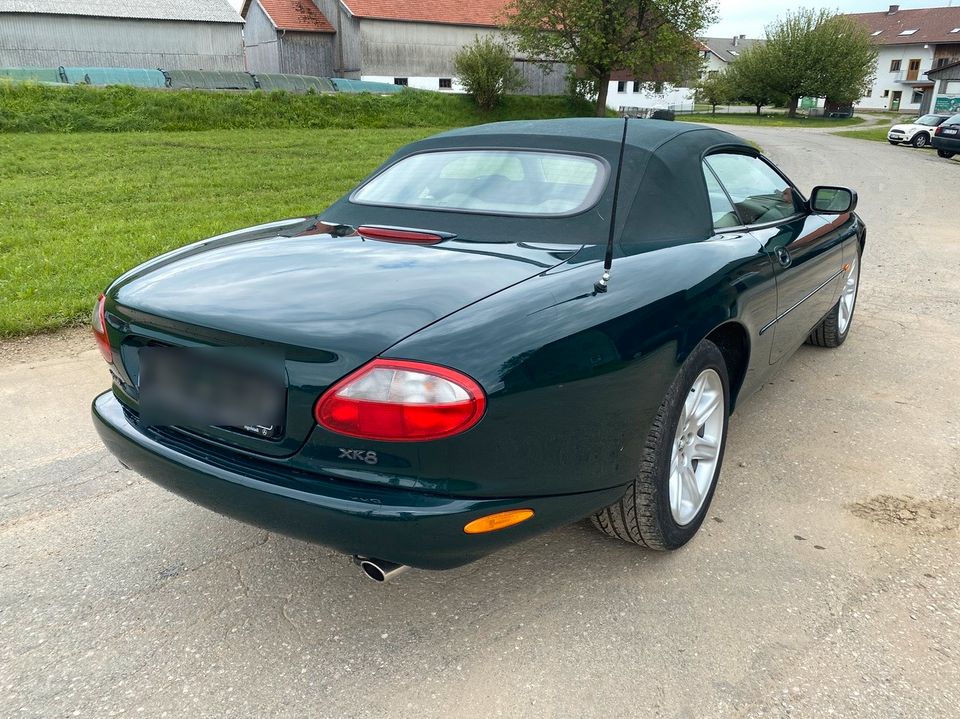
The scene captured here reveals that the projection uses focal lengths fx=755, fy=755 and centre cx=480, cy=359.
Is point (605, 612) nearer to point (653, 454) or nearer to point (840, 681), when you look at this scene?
point (653, 454)

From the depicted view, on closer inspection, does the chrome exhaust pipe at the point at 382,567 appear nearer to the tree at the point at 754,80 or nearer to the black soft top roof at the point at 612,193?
the black soft top roof at the point at 612,193

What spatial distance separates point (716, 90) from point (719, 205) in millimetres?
60999

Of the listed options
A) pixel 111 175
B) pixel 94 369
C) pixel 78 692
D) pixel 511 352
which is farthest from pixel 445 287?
pixel 111 175

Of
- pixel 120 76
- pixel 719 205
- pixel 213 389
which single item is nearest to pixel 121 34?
pixel 120 76

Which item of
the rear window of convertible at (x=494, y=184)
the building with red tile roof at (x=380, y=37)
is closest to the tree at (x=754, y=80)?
the building with red tile roof at (x=380, y=37)

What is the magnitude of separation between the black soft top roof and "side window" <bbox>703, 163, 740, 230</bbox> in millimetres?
61

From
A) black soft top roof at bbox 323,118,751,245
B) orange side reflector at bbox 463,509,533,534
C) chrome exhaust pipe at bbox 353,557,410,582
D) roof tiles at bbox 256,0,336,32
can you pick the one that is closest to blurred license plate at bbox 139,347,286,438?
chrome exhaust pipe at bbox 353,557,410,582

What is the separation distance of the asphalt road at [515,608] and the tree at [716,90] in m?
57.2

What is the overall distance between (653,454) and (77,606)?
6.17 ft

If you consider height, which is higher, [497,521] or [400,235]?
[400,235]

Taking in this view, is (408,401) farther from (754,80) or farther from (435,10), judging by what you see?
(754,80)

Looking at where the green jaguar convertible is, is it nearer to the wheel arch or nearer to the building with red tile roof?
the wheel arch

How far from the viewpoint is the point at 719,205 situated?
3090 mm

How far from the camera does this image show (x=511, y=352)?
1905mm
